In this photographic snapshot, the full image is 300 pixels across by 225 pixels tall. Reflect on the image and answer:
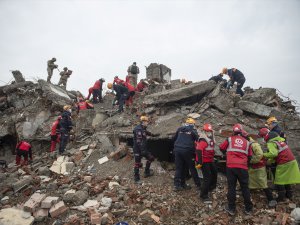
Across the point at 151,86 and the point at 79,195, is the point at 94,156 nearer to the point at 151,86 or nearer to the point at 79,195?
the point at 79,195

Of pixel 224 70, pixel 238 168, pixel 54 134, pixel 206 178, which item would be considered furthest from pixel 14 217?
pixel 224 70

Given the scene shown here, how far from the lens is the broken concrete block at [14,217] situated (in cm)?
488

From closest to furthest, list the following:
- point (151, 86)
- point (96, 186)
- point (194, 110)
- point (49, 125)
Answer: point (96, 186)
point (194, 110)
point (49, 125)
point (151, 86)

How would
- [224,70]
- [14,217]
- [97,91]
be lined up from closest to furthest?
1. [14,217]
2. [224,70]
3. [97,91]

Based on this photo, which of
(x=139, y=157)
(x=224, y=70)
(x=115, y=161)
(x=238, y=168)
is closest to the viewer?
(x=238, y=168)

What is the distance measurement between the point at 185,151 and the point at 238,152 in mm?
1302

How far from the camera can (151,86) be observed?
12.2 m

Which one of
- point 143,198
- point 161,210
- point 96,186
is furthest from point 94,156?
point 161,210

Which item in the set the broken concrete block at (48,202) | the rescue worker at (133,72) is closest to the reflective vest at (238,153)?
the broken concrete block at (48,202)

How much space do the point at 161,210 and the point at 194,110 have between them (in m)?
4.53

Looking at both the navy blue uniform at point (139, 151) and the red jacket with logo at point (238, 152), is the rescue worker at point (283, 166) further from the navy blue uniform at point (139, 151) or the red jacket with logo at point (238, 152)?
the navy blue uniform at point (139, 151)

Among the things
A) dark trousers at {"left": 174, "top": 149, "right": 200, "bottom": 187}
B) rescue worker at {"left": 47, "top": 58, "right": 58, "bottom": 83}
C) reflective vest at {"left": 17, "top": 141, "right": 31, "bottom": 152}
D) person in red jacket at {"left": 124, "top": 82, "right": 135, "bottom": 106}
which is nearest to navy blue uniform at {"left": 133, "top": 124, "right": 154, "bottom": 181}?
dark trousers at {"left": 174, "top": 149, "right": 200, "bottom": 187}

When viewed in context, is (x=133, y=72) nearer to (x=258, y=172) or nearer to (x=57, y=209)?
(x=57, y=209)

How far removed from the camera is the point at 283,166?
5.17 meters
